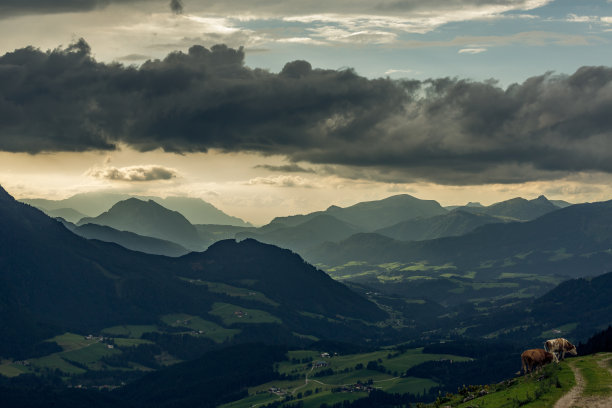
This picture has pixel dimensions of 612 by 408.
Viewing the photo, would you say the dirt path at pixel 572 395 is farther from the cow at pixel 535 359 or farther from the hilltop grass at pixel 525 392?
the cow at pixel 535 359

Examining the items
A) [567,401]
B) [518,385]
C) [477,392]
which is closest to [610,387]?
[567,401]

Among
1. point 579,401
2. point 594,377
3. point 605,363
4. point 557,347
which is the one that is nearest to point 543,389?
point 579,401

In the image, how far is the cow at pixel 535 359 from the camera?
371 feet

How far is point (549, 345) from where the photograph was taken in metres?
118

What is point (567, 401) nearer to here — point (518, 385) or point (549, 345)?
point (518, 385)

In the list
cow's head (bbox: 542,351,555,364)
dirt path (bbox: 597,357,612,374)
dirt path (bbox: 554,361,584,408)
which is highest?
dirt path (bbox: 554,361,584,408)

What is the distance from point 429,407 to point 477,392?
1114 cm

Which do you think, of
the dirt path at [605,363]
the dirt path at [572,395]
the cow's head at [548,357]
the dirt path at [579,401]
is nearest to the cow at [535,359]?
the cow's head at [548,357]

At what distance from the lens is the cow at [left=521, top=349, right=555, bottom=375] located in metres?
113

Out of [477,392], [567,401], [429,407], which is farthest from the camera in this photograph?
[477,392]

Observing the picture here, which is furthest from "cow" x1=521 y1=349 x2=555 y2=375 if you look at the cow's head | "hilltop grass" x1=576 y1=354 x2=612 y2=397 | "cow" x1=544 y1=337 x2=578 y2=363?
"hilltop grass" x1=576 y1=354 x2=612 y2=397

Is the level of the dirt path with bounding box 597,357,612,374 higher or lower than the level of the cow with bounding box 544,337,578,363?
lower

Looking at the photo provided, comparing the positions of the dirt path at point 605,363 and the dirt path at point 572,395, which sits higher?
the dirt path at point 572,395

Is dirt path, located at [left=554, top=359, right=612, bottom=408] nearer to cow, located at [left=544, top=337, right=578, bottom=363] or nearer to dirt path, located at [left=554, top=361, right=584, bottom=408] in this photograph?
dirt path, located at [left=554, top=361, right=584, bottom=408]
